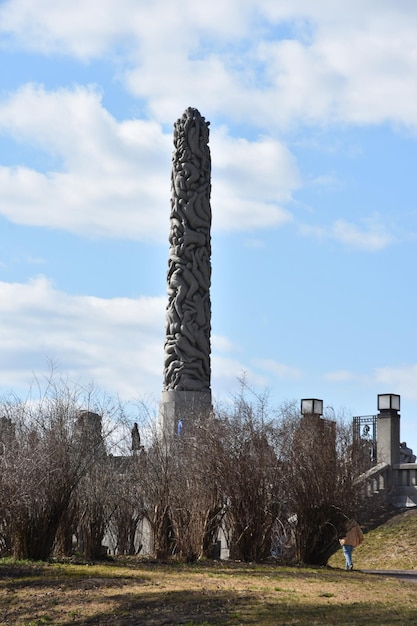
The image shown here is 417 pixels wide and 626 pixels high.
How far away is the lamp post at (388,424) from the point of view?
31.5 meters

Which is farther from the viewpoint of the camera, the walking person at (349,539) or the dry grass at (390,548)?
the dry grass at (390,548)

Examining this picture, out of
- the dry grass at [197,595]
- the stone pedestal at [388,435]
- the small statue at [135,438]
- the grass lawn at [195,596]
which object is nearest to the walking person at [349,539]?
the dry grass at [197,595]

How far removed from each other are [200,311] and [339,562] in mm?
13483

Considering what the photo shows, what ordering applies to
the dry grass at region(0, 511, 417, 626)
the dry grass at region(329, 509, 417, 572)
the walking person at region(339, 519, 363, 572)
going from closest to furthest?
the dry grass at region(0, 511, 417, 626), the walking person at region(339, 519, 363, 572), the dry grass at region(329, 509, 417, 572)

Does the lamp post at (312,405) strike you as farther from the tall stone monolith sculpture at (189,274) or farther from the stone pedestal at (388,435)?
the tall stone monolith sculpture at (189,274)

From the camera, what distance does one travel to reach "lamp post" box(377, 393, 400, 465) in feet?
103

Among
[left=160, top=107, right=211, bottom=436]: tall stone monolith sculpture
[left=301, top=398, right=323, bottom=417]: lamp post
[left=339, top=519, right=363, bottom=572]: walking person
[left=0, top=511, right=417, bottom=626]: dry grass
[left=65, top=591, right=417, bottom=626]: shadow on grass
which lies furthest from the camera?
[left=160, top=107, right=211, bottom=436]: tall stone monolith sculpture

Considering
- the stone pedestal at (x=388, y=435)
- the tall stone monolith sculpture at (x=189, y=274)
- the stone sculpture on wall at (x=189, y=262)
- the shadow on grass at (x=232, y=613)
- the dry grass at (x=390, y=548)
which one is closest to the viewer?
the shadow on grass at (x=232, y=613)

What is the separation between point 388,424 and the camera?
31766 mm

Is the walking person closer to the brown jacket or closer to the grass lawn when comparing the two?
the brown jacket

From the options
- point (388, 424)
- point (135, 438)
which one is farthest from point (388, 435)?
point (135, 438)

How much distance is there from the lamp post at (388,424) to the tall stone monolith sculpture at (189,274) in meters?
6.28

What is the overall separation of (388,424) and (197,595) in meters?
18.7

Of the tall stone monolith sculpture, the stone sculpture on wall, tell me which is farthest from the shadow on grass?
the stone sculpture on wall
